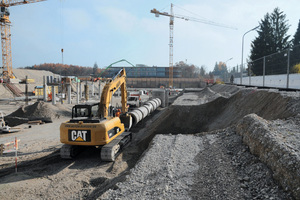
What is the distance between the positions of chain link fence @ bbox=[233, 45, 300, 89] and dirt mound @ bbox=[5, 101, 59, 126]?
60.2 feet

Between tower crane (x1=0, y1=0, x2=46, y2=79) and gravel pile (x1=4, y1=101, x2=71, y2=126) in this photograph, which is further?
tower crane (x1=0, y1=0, x2=46, y2=79)

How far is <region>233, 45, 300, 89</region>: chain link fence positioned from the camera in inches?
458

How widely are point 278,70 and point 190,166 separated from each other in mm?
10725

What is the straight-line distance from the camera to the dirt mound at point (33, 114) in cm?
1998

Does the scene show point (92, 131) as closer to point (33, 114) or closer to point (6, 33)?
point (33, 114)

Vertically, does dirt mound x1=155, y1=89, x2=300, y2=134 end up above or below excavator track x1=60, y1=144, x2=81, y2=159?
above

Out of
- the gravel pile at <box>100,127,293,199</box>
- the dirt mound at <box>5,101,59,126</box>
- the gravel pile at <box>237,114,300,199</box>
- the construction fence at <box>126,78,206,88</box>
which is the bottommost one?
the dirt mound at <box>5,101,59,126</box>

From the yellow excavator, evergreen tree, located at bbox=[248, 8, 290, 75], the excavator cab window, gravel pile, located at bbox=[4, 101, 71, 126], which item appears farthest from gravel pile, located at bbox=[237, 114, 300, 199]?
evergreen tree, located at bbox=[248, 8, 290, 75]

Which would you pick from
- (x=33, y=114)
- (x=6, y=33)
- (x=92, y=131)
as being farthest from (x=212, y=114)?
(x=6, y=33)

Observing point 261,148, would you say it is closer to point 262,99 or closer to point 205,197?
point 205,197

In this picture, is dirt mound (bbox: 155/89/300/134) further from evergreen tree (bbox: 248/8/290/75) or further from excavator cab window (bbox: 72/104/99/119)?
evergreen tree (bbox: 248/8/290/75)

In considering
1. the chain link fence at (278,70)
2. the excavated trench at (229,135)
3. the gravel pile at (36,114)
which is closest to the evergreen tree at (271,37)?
the chain link fence at (278,70)

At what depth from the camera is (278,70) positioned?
45.0 feet

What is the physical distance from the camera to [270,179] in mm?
4680
